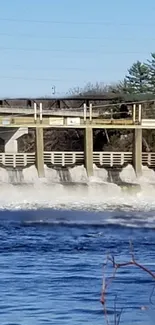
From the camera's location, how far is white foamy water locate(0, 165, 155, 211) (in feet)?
122

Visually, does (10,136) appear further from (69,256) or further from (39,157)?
(69,256)

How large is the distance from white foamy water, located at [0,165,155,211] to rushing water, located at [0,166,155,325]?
91mm

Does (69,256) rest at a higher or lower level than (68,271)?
lower

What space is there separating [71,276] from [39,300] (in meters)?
2.29

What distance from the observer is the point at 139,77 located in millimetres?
68188

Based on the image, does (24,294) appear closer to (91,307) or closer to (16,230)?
(91,307)

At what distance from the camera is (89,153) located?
4091cm

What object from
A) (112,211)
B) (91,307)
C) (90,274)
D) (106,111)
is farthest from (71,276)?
(106,111)

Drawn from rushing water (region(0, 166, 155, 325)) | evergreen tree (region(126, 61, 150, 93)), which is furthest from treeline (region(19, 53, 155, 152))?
rushing water (region(0, 166, 155, 325))

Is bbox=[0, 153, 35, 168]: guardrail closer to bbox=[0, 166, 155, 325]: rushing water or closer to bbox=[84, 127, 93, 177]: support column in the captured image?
bbox=[84, 127, 93, 177]: support column

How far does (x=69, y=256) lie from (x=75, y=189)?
22243mm

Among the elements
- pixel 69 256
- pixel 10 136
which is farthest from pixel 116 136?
pixel 69 256

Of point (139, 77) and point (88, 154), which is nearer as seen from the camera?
point (88, 154)

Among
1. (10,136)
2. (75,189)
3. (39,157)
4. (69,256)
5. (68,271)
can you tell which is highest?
(10,136)
